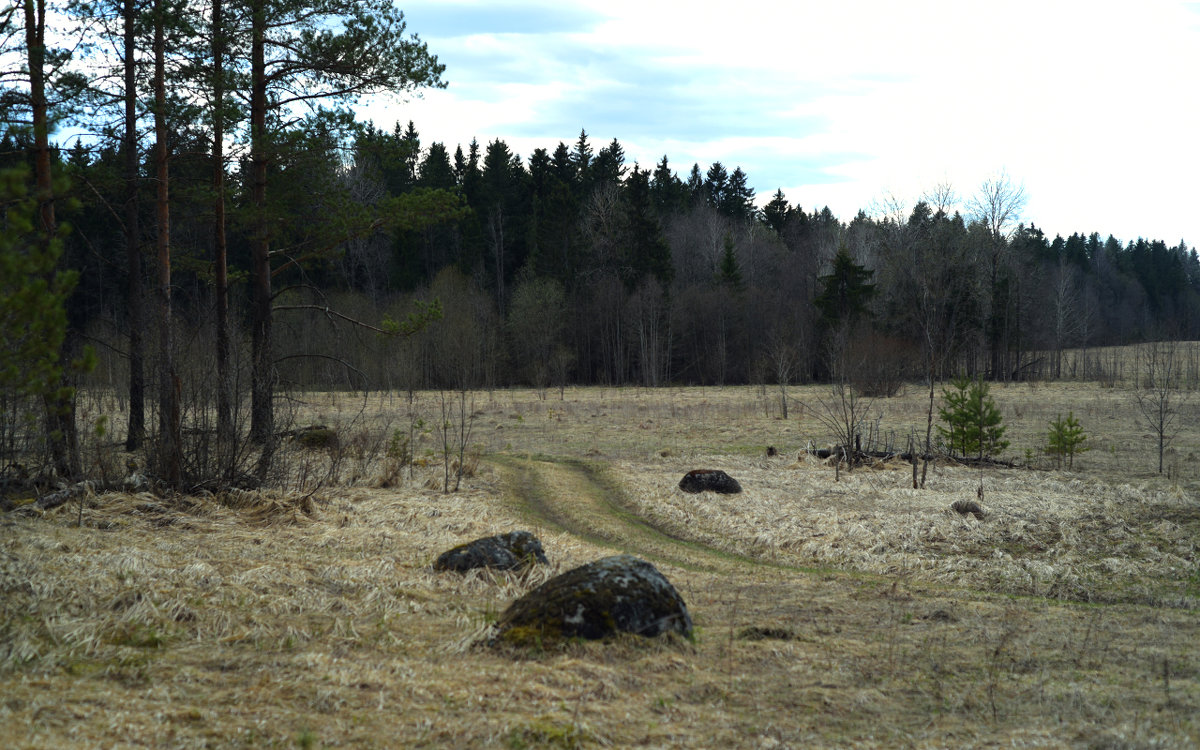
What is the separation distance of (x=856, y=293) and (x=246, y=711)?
47173 mm

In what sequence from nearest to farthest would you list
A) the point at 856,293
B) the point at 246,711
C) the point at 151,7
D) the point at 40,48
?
1. the point at 246,711
2. the point at 40,48
3. the point at 151,7
4. the point at 856,293

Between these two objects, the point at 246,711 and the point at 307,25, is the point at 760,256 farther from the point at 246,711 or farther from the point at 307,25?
the point at 246,711

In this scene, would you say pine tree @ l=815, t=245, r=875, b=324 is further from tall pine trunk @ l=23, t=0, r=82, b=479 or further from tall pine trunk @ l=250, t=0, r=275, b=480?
tall pine trunk @ l=23, t=0, r=82, b=479

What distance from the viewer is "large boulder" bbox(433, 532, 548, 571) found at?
774 cm

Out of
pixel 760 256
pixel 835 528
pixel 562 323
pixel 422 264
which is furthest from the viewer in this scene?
pixel 760 256

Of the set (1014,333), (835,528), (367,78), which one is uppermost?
(367,78)

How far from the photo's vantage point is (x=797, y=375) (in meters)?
53.2

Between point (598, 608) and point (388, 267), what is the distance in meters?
54.5

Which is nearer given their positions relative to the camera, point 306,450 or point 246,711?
point 246,711

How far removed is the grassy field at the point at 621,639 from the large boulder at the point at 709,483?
38 cm

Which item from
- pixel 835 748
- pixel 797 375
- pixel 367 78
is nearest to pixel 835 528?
pixel 835 748

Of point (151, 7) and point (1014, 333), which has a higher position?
point (151, 7)

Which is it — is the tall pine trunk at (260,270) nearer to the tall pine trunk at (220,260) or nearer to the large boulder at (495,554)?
the tall pine trunk at (220,260)

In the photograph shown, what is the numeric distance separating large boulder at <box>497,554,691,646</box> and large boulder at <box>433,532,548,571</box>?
1828 millimetres
